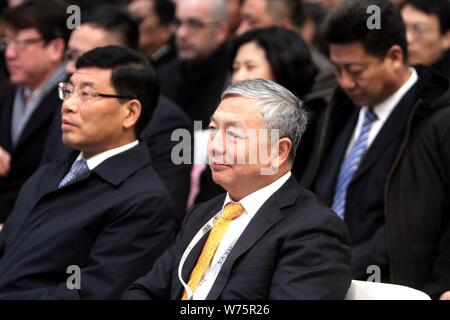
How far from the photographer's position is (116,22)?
507cm

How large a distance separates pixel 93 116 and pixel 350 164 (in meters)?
1.14

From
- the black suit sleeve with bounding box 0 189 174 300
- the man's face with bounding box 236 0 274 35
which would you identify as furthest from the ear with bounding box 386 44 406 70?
the man's face with bounding box 236 0 274 35

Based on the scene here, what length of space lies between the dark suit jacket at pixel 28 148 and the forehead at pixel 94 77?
122cm

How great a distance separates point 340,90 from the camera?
435cm

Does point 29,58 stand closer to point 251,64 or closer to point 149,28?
point 251,64

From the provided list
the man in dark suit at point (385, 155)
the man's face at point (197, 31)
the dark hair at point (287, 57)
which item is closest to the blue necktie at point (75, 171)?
the man in dark suit at point (385, 155)

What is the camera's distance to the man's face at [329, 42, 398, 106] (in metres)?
3.98

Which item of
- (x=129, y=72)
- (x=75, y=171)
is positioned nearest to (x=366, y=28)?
(x=129, y=72)

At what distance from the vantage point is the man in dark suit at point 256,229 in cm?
280

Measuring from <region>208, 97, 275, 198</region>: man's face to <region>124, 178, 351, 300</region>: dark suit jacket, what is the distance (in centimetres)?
10

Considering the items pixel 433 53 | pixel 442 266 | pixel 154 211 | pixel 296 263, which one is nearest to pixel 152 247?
pixel 154 211

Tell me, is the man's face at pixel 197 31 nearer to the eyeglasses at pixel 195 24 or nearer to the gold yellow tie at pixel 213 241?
the eyeglasses at pixel 195 24

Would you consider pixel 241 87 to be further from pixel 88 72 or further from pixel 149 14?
pixel 149 14

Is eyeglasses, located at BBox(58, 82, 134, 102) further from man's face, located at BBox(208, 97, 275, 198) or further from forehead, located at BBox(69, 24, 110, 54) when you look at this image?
forehead, located at BBox(69, 24, 110, 54)
